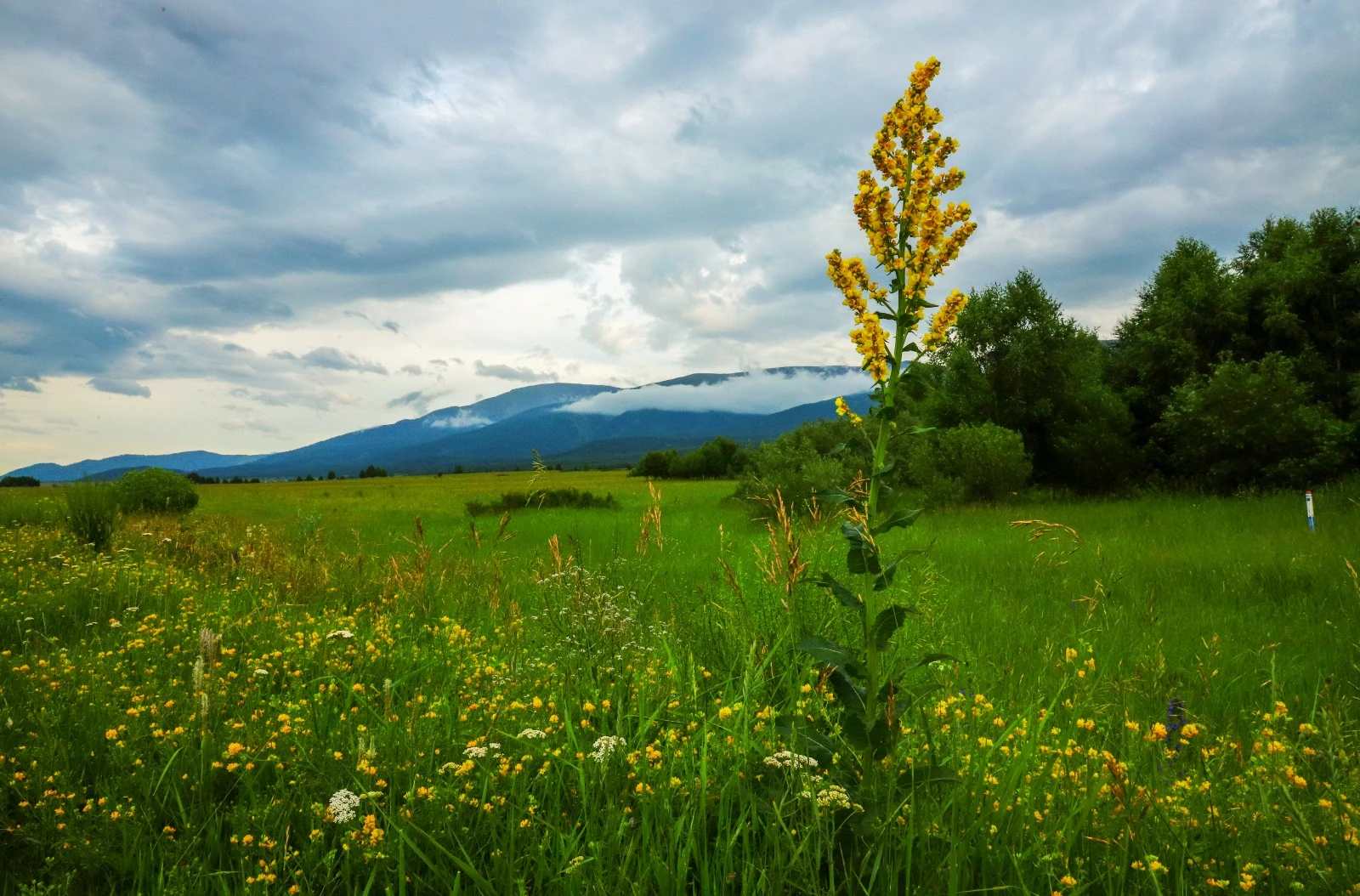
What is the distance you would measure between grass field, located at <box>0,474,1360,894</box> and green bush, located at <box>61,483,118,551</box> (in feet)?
17.0

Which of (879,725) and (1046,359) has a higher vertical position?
(1046,359)

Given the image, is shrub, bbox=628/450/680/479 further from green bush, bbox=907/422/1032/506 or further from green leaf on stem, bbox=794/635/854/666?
green leaf on stem, bbox=794/635/854/666

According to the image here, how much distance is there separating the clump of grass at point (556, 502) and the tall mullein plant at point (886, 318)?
2546 centimetres

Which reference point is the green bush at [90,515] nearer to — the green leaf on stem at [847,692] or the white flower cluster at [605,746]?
the white flower cluster at [605,746]

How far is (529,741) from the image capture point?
10.1ft

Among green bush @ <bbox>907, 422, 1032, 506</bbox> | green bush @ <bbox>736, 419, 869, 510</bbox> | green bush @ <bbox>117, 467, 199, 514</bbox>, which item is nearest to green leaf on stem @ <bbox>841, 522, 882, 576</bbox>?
green bush @ <bbox>736, 419, 869, 510</bbox>

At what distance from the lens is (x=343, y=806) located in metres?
2.49

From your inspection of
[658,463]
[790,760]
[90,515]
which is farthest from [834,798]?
[658,463]

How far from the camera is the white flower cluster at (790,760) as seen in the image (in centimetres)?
245

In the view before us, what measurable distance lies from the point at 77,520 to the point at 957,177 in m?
14.6

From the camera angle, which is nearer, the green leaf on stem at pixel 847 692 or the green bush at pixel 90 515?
the green leaf on stem at pixel 847 692

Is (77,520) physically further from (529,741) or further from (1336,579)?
(1336,579)

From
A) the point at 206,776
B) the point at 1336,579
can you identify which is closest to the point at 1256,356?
the point at 1336,579

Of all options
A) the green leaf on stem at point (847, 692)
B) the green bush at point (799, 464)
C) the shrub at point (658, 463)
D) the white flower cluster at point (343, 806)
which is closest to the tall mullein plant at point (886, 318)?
the green leaf on stem at point (847, 692)
